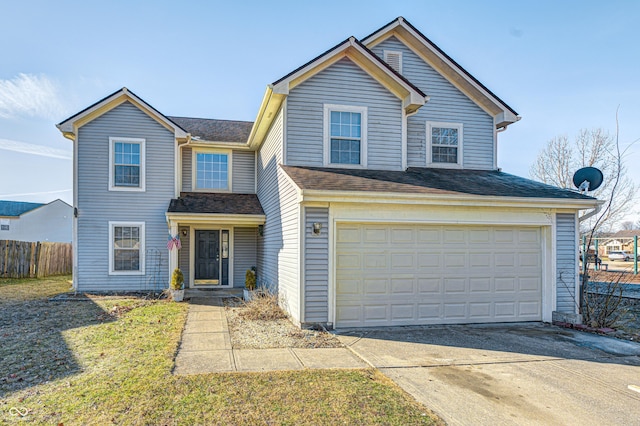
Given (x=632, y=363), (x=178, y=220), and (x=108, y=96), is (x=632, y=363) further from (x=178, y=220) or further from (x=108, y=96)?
(x=108, y=96)

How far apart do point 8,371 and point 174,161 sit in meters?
8.93

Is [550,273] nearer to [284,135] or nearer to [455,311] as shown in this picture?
[455,311]

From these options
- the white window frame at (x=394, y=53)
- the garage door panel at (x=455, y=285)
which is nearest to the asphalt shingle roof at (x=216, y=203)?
the white window frame at (x=394, y=53)

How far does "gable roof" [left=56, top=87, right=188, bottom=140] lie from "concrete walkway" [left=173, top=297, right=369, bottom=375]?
794cm

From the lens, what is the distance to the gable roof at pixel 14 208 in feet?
124

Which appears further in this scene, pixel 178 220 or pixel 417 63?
pixel 178 220

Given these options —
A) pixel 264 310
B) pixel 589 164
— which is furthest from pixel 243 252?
pixel 589 164

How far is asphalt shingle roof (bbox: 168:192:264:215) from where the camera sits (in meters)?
12.8

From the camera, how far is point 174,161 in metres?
13.4

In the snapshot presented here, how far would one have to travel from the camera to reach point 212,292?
13266 mm

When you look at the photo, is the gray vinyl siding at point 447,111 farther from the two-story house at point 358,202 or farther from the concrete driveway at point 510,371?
the concrete driveway at point 510,371

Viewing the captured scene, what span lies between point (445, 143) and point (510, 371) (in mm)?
7075

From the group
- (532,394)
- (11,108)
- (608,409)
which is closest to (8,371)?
(532,394)

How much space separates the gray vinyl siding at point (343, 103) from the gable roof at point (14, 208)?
130 feet
